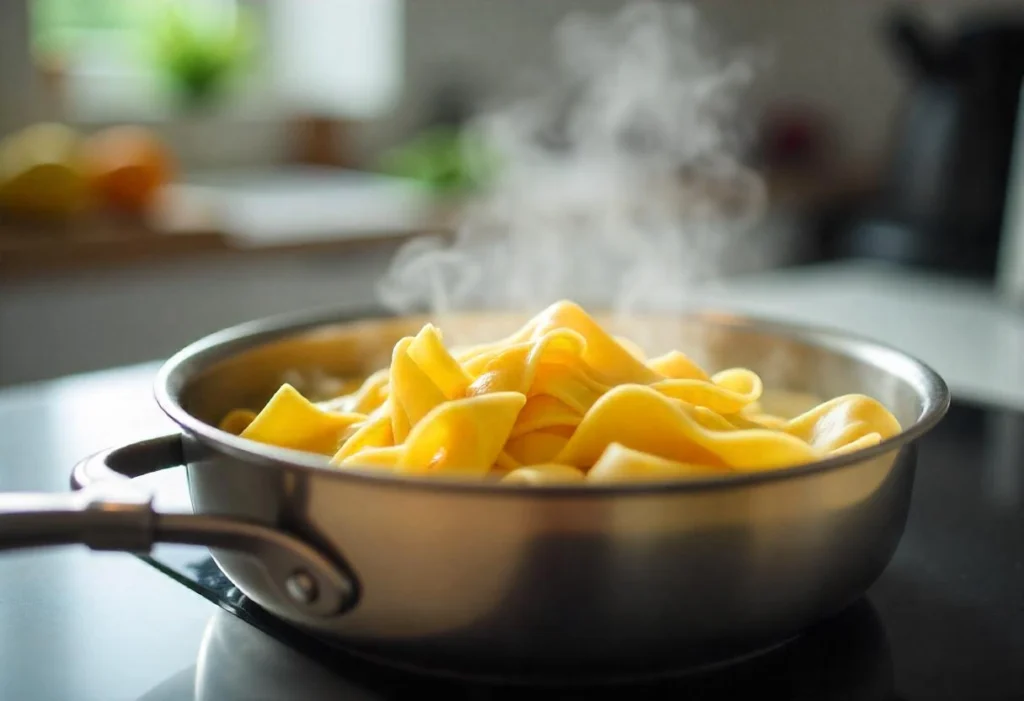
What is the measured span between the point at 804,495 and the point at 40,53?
294 centimetres

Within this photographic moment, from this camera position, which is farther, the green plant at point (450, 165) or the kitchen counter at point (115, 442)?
the green plant at point (450, 165)

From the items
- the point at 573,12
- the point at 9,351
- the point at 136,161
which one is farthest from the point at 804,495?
the point at 573,12

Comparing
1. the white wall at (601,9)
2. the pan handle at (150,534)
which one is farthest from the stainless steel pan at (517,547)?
the white wall at (601,9)

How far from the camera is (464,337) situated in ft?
2.96

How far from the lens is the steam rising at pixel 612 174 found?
1940mm

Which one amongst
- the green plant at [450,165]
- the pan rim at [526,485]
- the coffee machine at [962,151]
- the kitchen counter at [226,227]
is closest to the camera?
the pan rim at [526,485]

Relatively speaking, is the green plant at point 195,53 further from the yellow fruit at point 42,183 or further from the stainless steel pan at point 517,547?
the stainless steel pan at point 517,547

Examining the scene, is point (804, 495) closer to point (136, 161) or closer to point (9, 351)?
point (9, 351)

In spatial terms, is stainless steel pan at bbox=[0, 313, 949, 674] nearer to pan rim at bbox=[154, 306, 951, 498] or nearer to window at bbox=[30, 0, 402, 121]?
pan rim at bbox=[154, 306, 951, 498]

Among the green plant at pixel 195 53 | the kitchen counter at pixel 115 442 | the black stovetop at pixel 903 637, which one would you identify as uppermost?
the green plant at pixel 195 53

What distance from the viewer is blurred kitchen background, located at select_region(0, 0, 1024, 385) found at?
199cm

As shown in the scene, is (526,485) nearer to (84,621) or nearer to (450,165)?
(84,621)

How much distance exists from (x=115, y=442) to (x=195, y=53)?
2.70m

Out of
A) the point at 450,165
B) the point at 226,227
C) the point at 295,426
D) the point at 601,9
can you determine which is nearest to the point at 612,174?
the point at 450,165
